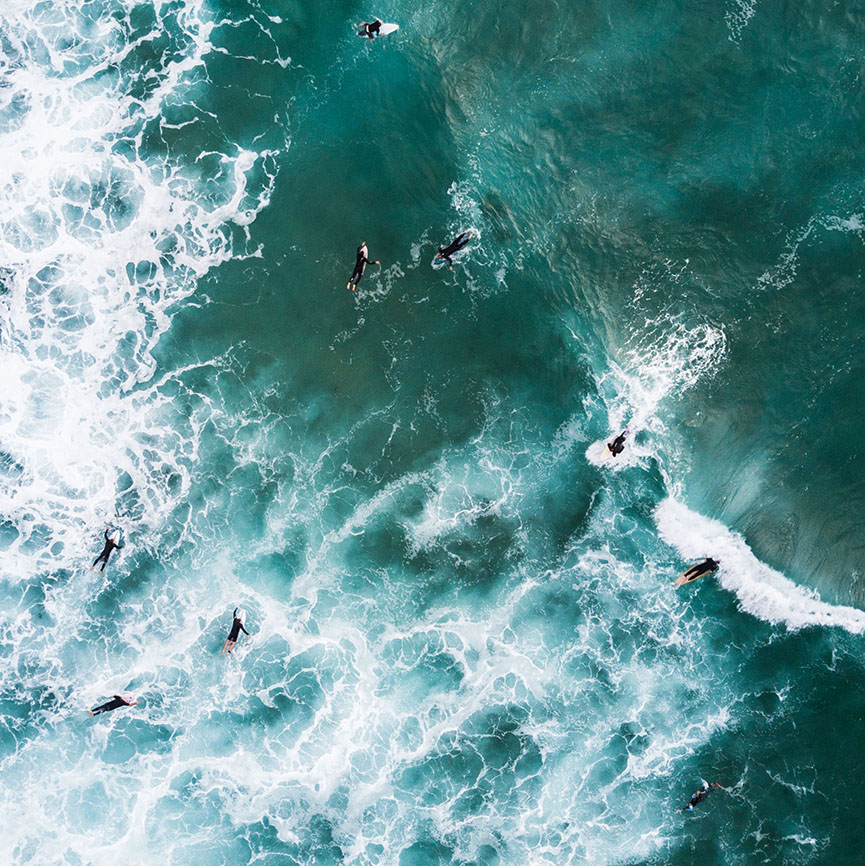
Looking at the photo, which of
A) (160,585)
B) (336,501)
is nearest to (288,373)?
(336,501)

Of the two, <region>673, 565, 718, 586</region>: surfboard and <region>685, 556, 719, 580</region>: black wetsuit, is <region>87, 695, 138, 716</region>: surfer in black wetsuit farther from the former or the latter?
<region>685, 556, 719, 580</region>: black wetsuit

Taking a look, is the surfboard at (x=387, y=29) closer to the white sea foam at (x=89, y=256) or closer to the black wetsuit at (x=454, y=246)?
the white sea foam at (x=89, y=256)

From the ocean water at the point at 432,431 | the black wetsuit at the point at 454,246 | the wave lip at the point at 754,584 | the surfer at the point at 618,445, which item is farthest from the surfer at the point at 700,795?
the black wetsuit at the point at 454,246

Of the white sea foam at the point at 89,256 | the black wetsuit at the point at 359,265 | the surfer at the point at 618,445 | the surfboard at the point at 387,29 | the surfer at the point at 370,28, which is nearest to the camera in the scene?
the black wetsuit at the point at 359,265

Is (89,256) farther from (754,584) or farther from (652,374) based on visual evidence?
(754,584)

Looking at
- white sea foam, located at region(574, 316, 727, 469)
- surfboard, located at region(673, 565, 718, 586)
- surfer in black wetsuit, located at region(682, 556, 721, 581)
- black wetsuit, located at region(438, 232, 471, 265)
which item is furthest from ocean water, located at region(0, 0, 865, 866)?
surfer in black wetsuit, located at region(682, 556, 721, 581)

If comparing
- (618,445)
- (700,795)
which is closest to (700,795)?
(700,795)
